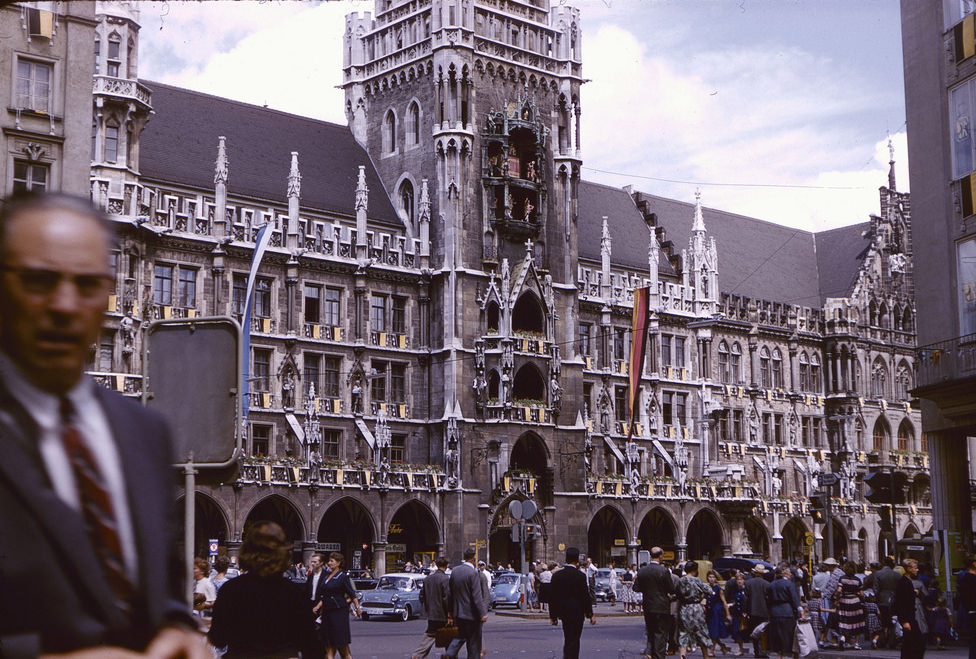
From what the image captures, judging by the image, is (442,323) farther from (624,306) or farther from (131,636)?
(131,636)

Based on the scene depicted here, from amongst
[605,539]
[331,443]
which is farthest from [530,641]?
[605,539]

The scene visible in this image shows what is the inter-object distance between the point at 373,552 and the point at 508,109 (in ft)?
65.6

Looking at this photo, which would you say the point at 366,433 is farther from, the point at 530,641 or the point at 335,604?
the point at 335,604

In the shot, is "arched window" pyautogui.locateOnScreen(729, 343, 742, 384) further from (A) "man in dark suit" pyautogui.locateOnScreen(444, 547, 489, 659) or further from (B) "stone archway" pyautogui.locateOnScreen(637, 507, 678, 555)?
(A) "man in dark suit" pyautogui.locateOnScreen(444, 547, 489, 659)

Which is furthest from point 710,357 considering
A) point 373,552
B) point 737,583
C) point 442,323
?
point 737,583

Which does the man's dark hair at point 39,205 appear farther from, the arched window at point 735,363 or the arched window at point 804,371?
the arched window at point 804,371

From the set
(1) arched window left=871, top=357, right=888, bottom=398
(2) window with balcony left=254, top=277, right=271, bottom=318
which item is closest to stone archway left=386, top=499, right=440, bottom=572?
(2) window with balcony left=254, top=277, right=271, bottom=318

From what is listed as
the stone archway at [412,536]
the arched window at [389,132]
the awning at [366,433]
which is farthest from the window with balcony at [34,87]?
the arched window at [389,132]

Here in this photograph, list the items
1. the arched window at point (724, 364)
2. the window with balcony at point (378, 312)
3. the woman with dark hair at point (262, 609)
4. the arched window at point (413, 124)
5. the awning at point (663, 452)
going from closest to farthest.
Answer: the woman with dark hair at point (262, 609), the window with balcony at point (378, 312), the arched window at point (413, 124), the awning at point (663, 452), the arched window at point (724, 364)

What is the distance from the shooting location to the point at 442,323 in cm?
5519

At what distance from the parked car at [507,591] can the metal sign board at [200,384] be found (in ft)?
134

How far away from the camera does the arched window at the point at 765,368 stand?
234 ft

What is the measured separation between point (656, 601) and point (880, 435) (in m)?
58.9

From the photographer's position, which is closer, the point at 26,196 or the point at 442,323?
the point at 26,196
